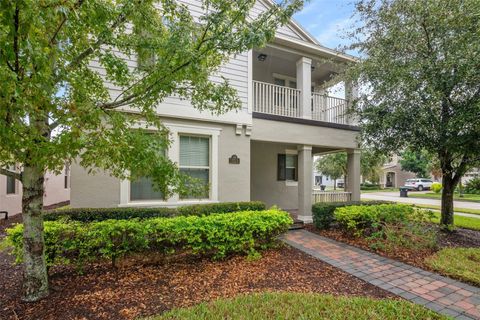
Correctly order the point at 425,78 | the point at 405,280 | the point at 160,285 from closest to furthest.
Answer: the point at 160,285
the point at 405,280
the point at 425,78

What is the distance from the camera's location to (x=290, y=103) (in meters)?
9.27

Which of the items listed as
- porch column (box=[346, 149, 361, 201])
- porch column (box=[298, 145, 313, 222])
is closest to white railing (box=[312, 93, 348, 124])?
porch column (box=[346, 149, 361, 201])

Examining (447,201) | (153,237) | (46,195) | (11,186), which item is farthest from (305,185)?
(46,195)

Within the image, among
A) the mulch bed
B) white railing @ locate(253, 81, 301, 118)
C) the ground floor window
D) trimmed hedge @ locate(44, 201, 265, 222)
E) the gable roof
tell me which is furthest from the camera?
the ground floor window

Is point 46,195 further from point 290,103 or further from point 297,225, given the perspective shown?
point 290,103

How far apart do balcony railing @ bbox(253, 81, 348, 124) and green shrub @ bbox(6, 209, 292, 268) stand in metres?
4.58

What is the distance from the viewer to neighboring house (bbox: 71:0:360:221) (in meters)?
6.75

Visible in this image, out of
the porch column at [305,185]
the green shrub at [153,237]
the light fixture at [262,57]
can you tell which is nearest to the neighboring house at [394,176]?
the porch column at [305,185]

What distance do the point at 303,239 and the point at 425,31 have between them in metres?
6.42

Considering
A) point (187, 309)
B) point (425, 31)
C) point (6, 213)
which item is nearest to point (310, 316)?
point (187, 309)

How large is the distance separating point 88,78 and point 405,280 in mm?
6461

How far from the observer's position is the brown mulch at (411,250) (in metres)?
5.43

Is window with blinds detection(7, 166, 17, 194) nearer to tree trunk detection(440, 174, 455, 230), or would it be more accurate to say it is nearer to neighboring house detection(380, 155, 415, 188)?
tree trunk detection(440, 174, 455, 230)

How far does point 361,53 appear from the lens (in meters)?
8.04
